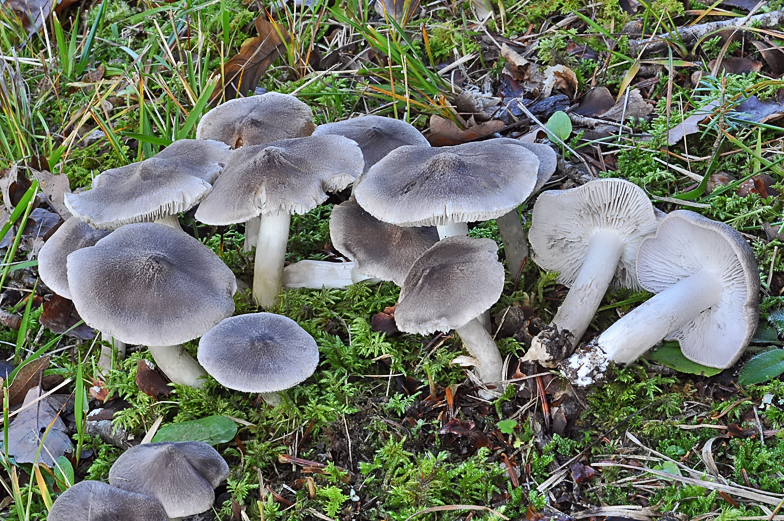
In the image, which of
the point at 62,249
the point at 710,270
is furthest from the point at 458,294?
the point at 62,249

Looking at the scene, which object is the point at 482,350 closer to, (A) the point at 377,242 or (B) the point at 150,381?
(A) the point at 377,242

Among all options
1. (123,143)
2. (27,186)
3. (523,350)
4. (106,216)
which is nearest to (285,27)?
(123,143)

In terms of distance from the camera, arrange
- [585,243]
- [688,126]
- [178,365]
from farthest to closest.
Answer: [688,126], [585,243], [178,365]

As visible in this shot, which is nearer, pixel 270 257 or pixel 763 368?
pixel 763 368

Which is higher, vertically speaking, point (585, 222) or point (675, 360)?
point (585, 222)

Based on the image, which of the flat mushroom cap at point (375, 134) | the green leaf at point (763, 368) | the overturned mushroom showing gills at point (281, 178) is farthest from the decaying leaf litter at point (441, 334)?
the overturned mushroom showing gills at point (281, 178)
